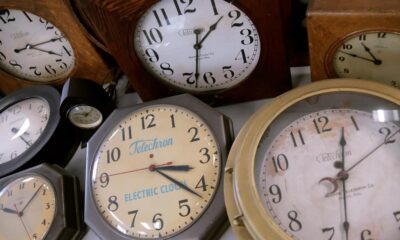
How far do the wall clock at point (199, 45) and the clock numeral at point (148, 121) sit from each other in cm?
10

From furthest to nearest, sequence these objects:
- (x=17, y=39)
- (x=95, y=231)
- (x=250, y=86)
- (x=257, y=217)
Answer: (x=17, y=39), (x=250, y=86), (x=95, y=231), (x=257, y=217)

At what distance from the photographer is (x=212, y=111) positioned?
1101 millimetres

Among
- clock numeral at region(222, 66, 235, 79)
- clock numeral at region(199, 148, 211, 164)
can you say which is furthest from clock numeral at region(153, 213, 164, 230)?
clock numeral at region(222, 66, 235, 79)

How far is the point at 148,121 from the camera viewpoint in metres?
1.14

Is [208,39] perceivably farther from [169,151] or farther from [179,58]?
[169,151]

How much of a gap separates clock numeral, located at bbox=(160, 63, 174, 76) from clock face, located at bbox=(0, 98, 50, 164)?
1.08ft

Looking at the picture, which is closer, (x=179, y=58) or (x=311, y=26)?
(x=311, y=26)

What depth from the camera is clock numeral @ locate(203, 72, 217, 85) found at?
117 centimetres

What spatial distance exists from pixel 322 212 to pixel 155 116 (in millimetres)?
445

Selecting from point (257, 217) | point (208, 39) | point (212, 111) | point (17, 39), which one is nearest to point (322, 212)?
point (257, 217)

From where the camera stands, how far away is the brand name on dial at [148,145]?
1.10m

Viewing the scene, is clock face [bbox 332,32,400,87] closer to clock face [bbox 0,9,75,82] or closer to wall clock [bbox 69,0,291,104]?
wall clock [bbox 69,0,291,104]

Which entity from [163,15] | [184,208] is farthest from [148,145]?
[163,15]

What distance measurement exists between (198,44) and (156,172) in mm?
293
